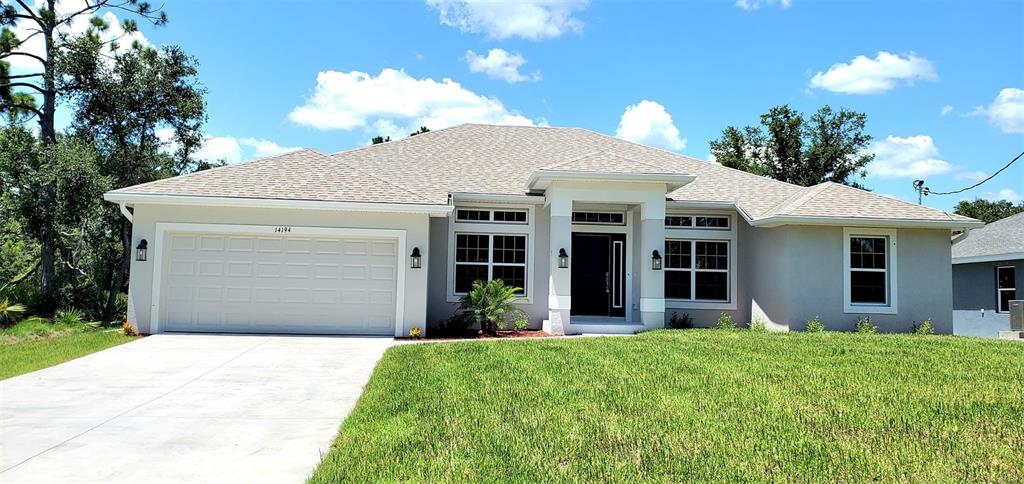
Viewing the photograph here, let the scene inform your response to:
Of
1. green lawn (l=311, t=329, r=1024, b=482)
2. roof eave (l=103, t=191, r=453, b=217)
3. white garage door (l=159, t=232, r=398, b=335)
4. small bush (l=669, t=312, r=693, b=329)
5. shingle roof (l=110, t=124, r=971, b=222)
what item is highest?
shingle roof (l=110, t=124, r=971, b=222)

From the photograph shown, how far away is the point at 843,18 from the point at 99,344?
1862cm

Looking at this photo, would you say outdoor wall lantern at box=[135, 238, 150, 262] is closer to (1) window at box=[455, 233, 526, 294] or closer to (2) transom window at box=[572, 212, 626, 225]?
(1) window at box=[455, 233, 526, 294]

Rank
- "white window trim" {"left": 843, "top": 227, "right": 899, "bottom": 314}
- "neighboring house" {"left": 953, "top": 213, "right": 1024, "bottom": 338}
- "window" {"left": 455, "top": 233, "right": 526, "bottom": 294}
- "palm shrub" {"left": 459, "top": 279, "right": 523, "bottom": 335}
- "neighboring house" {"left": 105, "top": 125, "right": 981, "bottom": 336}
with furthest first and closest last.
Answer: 1. "neighboring house" {"left": 953, "top": 213, "right": 1024, "bottom": 338}
2. "window" {"left": 455, "top": 233, "right": 526, "bottom": 294}
3. "white window trim" {"left": 843, "top": 227, "right": 899, "bottom": 314}
4. "palm shrub" {"left": 459, "top": 279, "right": 523, "bottom": 335}
5. "neighboring house" {"left": 105, "top": 125, "right": 981, "bottom": 336}

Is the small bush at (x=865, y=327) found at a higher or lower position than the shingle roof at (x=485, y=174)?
lower

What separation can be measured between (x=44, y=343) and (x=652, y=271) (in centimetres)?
1170

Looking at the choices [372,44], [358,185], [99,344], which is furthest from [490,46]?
[99,344]

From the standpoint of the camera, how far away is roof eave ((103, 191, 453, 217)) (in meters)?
12.2

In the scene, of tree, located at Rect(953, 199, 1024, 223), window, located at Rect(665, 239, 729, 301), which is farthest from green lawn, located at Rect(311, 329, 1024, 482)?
tree, located at Rect(953, 199, 1024, 223)

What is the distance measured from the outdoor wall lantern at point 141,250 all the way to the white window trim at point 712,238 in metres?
11.2

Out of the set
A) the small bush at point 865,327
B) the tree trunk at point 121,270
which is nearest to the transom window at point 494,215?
the small bush at point 865,327

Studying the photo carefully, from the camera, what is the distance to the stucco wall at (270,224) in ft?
40.8

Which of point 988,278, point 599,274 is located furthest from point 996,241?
point 599,274

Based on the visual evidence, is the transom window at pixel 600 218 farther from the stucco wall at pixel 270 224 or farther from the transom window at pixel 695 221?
→ the stucco wall at pixel 270 224

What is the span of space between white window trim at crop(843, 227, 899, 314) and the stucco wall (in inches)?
358
